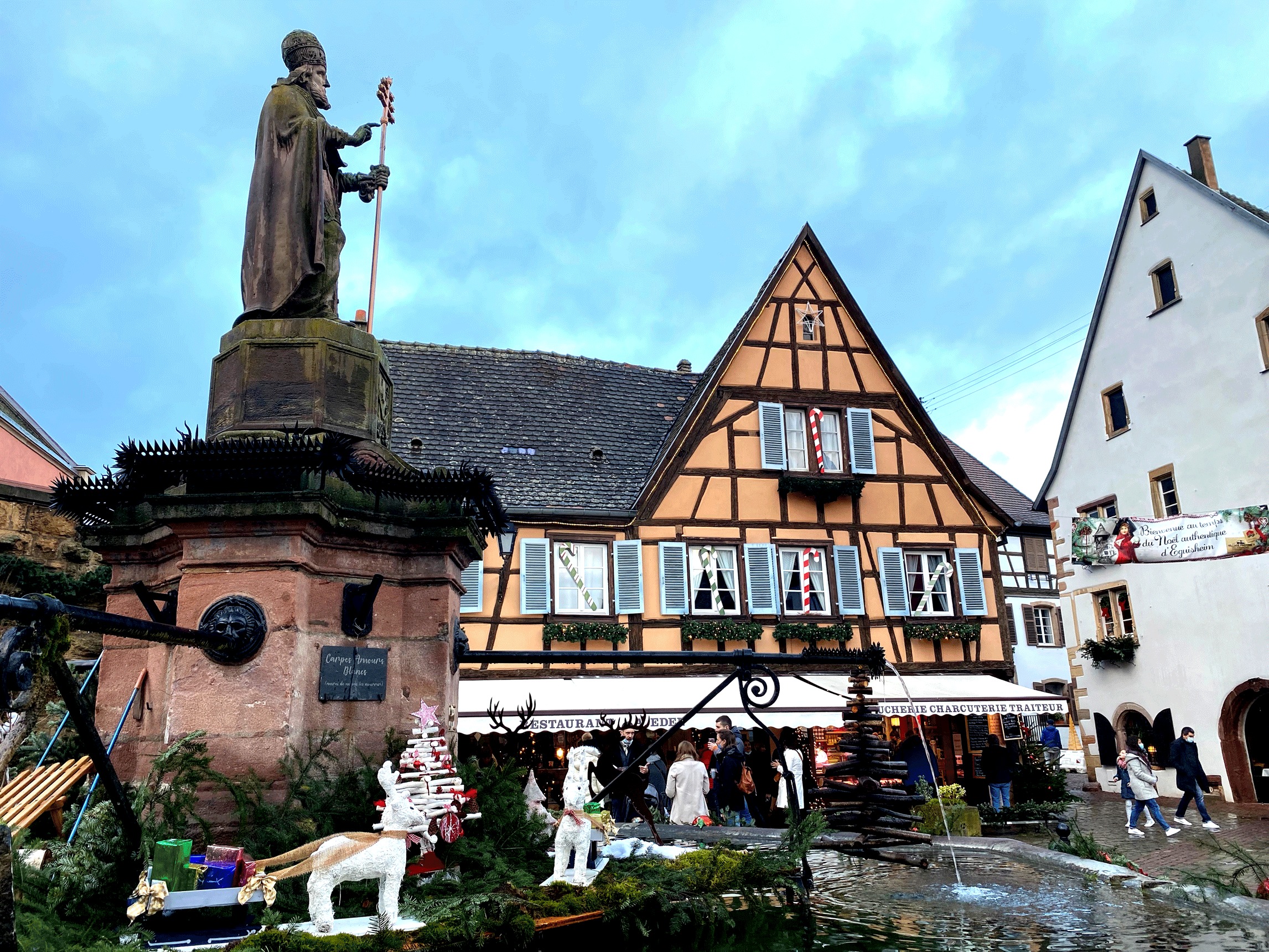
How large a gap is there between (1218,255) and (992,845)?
49.3ft

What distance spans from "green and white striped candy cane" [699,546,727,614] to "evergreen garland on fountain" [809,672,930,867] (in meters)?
12.3

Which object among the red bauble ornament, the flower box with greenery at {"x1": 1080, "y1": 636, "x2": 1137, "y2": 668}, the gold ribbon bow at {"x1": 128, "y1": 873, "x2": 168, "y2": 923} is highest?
the flower box with greenery at {"x1": 1080, "y1": 636, "x2": 1137, "y2": 668}

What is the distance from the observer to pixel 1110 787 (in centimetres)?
2016

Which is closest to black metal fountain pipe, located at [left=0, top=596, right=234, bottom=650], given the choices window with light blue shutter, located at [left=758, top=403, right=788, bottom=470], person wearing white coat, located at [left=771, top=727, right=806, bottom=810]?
person wearing white coat, located at [left=771, top=727, right=806, bottom=810]

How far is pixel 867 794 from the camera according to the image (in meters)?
5.21

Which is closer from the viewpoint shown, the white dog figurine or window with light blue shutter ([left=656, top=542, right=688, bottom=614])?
the white dog figurine

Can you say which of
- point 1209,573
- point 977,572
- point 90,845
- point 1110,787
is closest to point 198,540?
point 90,845

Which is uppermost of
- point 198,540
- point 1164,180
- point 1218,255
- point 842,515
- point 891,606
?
point 1164,180

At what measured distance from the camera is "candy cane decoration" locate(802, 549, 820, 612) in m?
18.2

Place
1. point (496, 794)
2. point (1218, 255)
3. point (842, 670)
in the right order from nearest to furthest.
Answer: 1. point (496, 794)
2. point (842, 670)
3. point (1218, 255)

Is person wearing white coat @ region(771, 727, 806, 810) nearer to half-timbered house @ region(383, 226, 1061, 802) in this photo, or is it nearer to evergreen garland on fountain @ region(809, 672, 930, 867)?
half-timbered house @ region(383, 226, 1061, 802)

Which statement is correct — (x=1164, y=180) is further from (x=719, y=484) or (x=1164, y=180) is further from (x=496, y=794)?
(x=496, y=794)

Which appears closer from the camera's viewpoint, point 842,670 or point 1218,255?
point 842,670

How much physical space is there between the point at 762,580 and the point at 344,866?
15.0m
